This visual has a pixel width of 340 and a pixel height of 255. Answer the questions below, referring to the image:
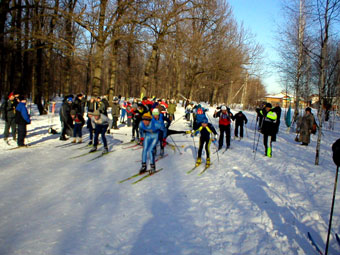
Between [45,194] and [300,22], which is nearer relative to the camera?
[45,194]

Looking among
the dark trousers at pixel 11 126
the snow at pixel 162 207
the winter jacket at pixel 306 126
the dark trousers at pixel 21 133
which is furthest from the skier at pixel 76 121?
the winter jacket at pixel 306 126

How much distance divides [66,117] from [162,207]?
8117 millimetres

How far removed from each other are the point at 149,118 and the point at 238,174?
310cm

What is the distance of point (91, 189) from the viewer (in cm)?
586

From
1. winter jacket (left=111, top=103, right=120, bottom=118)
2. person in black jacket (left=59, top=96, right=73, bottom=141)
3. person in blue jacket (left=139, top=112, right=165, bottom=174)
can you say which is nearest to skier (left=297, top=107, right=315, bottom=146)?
person in blue jacket (left=139, top=112, right=165, bottom=174)

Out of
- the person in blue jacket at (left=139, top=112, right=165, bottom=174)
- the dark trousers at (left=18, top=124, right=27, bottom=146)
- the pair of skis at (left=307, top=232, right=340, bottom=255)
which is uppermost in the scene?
the person in blue jacket at (left=139, top=112, right=165, bottom=174)

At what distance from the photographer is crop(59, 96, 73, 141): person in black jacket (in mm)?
11250

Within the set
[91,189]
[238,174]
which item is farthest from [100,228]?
[238,174]

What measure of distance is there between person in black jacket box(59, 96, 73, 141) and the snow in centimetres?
308

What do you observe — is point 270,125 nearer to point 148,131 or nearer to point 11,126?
point 148,131

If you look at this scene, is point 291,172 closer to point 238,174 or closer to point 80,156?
point 238,174

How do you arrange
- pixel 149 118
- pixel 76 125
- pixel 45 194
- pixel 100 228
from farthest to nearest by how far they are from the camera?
1. pixel 76 125
2. pixel 149 118
3. pixel 45 194
4. pixel 100 228

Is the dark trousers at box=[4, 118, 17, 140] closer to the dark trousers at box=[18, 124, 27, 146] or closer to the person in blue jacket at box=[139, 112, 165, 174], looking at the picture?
the dark trousers at box=[18, 124, 27, 146]

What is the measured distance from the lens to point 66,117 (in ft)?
37.1
